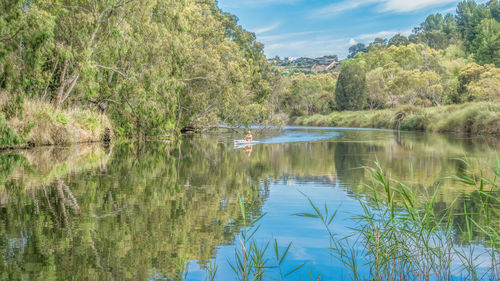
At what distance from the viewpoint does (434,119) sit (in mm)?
45062

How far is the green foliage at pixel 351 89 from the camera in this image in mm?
77062

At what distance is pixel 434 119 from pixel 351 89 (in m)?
32.8

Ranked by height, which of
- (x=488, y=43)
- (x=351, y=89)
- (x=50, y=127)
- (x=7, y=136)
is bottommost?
(x=7, y=136)

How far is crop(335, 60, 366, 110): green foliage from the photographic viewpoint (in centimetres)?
7706

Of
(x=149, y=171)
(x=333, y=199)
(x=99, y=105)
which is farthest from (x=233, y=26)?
(x=333, y=199)

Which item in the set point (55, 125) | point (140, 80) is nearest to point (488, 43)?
point (140, 80)

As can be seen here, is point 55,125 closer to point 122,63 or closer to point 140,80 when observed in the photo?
point 140,80

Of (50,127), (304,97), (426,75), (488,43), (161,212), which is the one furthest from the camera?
(304,97)

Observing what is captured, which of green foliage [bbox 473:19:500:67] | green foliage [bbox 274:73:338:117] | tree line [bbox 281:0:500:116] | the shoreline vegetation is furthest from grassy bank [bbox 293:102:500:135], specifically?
green foliage [bbox 473:19:500:67]

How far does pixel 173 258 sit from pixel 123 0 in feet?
60.4

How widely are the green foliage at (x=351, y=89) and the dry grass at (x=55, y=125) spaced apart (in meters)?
57.6

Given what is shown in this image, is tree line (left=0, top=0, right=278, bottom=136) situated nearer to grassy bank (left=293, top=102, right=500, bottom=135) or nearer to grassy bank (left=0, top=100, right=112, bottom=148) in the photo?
grassy bank (left=0, top=100, right=112, bottom=148)

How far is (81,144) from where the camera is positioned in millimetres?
22594

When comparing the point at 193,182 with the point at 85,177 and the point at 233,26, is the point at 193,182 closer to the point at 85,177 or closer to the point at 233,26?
the point at 85,177
